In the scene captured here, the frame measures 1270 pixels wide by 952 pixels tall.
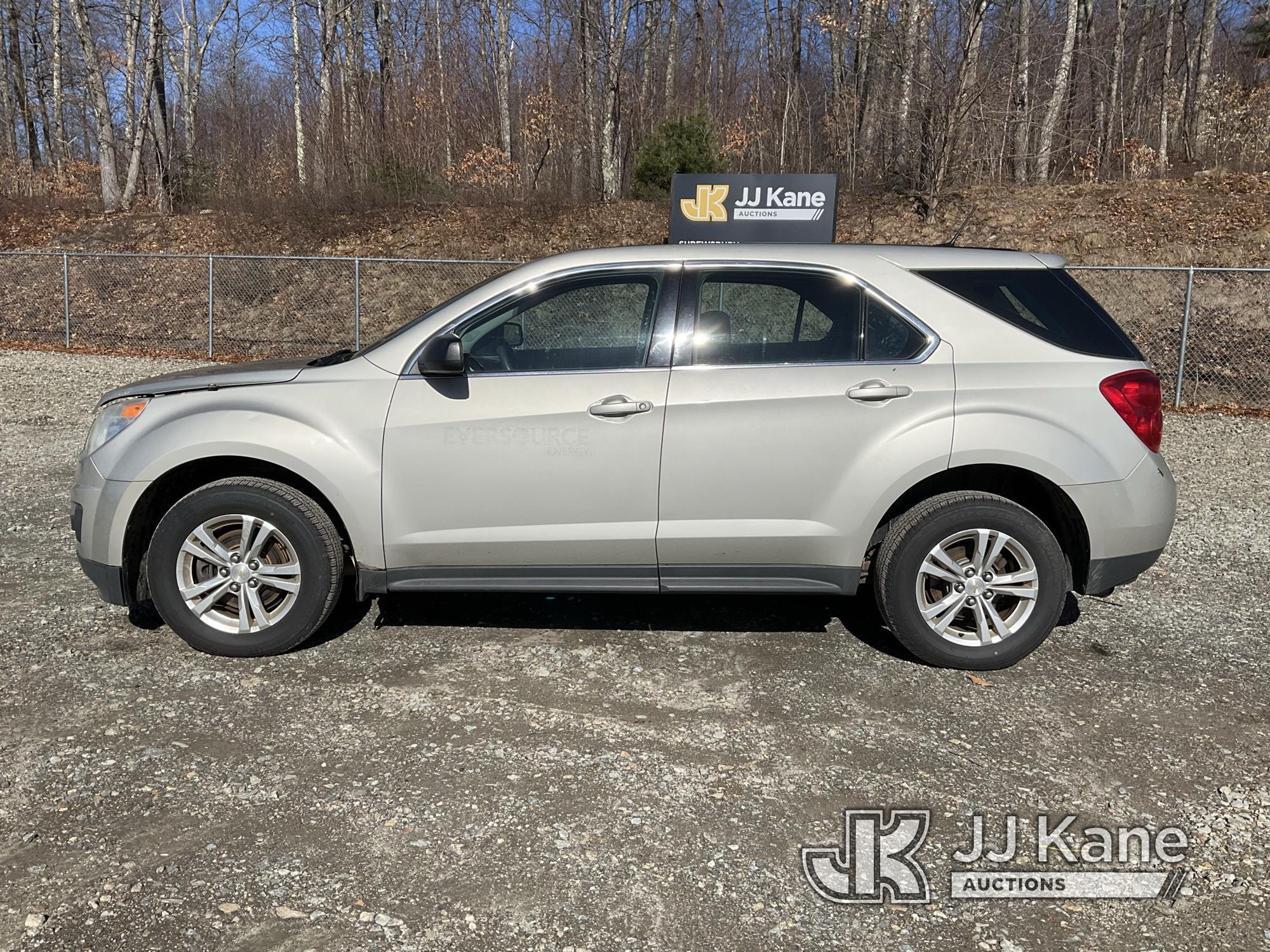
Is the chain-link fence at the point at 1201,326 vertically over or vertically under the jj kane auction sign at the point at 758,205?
under

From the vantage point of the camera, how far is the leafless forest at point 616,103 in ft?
72.5

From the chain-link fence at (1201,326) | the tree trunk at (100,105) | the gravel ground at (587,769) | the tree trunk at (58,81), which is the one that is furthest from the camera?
the tree trunk at (58,81)

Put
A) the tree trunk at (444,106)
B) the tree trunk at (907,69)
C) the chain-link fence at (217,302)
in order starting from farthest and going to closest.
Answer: the tree trunk at (444,106), the tree trunk at (907,69), the chain-link fence at (217,302)

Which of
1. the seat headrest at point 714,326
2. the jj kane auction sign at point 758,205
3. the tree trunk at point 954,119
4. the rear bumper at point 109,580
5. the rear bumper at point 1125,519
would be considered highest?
the tree trunk at point 954,119

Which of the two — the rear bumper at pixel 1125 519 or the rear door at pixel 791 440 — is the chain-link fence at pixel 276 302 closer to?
the rear door at pixel 791 440

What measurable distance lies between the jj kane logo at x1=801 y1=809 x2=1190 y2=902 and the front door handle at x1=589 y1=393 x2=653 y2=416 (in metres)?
1.85

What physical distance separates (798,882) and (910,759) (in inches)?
36.7

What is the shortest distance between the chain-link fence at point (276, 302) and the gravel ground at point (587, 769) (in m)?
11.4

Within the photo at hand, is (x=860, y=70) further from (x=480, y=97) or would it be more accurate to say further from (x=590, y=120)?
(x=480, y=97)

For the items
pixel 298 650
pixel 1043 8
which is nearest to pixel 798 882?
pixel 298 650

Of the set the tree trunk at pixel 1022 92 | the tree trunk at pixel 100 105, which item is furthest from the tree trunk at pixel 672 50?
the tree trunk at pixel 100 105

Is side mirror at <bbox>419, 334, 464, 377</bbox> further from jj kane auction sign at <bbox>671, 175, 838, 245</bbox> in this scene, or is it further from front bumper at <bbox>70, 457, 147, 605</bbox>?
jj kane auction sign at <bbox>671, 175, 838, 245</bbox>

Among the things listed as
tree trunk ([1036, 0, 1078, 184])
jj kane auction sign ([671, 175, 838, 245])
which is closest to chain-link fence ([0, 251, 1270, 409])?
jj kane auction sign ([671, 175, 838, 245])

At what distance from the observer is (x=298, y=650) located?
15.5 ft
